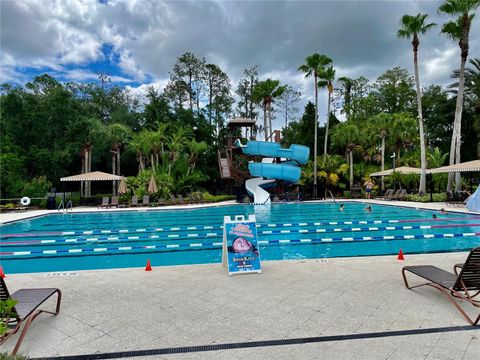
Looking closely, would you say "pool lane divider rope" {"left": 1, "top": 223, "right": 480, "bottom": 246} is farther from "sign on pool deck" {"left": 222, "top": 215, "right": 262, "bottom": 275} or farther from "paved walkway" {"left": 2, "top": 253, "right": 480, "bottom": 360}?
"sign on pool deck" {"left": 222, "top": 215, "right": 262, "bottom": 275}

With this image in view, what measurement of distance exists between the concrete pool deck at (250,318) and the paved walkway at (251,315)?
0.03 ft

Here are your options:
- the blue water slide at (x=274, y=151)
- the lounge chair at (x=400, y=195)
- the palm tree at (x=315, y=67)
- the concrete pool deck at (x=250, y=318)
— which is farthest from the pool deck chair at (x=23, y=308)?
the palm tree at (x=315, y=67)

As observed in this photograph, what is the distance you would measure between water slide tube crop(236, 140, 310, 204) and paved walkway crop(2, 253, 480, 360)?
16.6m

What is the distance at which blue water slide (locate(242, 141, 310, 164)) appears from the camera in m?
22.3

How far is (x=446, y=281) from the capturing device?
3783mm

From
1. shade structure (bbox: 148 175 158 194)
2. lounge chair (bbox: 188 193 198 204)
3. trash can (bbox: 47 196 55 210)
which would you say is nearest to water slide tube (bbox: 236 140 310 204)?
lounge chair (bbox: 188 193 198 204)

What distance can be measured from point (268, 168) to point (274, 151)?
1.49 metres

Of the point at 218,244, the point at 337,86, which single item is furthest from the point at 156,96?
the point at 218,244

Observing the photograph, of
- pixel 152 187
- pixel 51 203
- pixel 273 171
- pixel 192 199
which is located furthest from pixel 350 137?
pixel 51 203

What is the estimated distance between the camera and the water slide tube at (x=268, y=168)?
2192cm

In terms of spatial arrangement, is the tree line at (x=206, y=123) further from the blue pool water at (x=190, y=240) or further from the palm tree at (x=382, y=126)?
the blue pool water at (x=190, y=240)

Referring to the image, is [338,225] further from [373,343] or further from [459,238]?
[373,343]

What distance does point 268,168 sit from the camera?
21.9m

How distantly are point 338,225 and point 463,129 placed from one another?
30301mm
